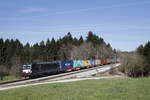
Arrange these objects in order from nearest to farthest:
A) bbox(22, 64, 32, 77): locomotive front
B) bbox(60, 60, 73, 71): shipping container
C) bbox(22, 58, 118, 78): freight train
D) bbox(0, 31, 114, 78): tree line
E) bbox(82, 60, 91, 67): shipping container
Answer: bbox(22, 64, 32, 77): locomotive front
bbox(22, 58, 118, 78): freight train
bbox(60, 60, 73, 71): shipping container
bbox(82, 60, 91, 67): shipping container
bbox(0, 31, 114, 78): tree line

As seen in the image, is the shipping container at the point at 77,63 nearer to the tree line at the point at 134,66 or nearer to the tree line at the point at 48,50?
the tree line at the point at 134,66

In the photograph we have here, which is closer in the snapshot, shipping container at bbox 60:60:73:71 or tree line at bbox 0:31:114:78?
shipping container at bbox 60:60:73:71

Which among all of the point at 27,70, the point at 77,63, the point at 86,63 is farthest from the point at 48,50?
the point at 27,70

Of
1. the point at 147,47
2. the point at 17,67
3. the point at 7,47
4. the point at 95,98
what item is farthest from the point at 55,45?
the point at 95,98

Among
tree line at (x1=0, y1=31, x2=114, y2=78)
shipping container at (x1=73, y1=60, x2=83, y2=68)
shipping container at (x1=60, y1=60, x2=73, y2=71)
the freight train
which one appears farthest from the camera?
tree line at (x1=0, y1=31, x2=114, y2=78)

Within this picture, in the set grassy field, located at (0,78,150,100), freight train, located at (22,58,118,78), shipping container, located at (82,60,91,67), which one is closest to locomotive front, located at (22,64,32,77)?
freight train, located at (22,58,118,78)

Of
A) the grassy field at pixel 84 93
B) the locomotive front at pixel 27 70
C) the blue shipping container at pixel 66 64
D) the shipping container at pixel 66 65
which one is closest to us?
the grassy field at pixel 84 93

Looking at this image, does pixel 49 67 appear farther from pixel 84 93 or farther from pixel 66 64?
pixel 84 93

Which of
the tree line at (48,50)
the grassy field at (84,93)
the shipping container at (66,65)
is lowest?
the grassy field at (84,93)

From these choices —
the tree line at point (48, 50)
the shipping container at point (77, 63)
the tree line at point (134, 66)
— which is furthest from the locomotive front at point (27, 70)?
the tree line at point (48, 50)

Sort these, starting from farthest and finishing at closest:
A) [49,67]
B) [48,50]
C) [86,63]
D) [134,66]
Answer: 1. [48,50]
2. [86,63]
3. [134,66]
4. [49,67]

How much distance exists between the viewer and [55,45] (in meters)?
110

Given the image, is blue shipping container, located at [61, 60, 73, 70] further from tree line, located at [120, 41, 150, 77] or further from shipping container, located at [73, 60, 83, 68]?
tree line, located at [120, 41, 150, 77]

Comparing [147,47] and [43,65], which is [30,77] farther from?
[147,47]
